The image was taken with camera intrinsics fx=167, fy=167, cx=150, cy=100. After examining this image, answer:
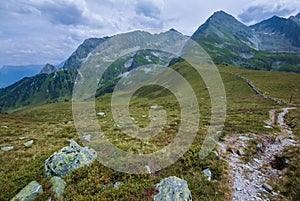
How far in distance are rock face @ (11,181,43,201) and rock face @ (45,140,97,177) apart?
1346 millimetres

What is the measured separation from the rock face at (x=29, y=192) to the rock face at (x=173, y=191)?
7349 millimetres

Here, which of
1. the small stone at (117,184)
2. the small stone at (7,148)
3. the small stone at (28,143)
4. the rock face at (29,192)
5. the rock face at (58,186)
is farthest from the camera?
the small stone at (28,143)

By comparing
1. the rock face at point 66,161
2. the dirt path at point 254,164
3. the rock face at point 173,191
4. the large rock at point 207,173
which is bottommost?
the dirt path at point 254,164

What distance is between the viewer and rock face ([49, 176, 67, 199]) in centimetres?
1058

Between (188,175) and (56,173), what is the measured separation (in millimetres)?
9726

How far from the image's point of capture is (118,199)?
10188mm

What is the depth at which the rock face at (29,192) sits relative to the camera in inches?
397

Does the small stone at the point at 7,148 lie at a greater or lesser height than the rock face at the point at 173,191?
greater

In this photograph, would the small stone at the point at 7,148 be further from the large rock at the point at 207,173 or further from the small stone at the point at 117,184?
the large rock at the point at 207,173

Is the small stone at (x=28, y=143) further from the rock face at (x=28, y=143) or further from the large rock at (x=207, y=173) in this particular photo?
the large rock at (x=207, y=173)

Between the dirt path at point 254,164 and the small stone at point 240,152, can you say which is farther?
the small stone at point 240,152

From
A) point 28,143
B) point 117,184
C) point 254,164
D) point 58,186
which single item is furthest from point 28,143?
point 254,164

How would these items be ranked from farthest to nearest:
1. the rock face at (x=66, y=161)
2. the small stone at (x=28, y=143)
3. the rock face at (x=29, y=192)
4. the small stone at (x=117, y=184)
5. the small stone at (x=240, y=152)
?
the small stone at (x=28, y=143)
the small stone at (x=240, y=152)
the rock face at (x=66, y=161)
the small stone at (x=117, y=184)
the rock face at (x=29, y=192)

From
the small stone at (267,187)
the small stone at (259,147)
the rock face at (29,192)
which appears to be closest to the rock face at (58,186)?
the rock face at (29,192)
